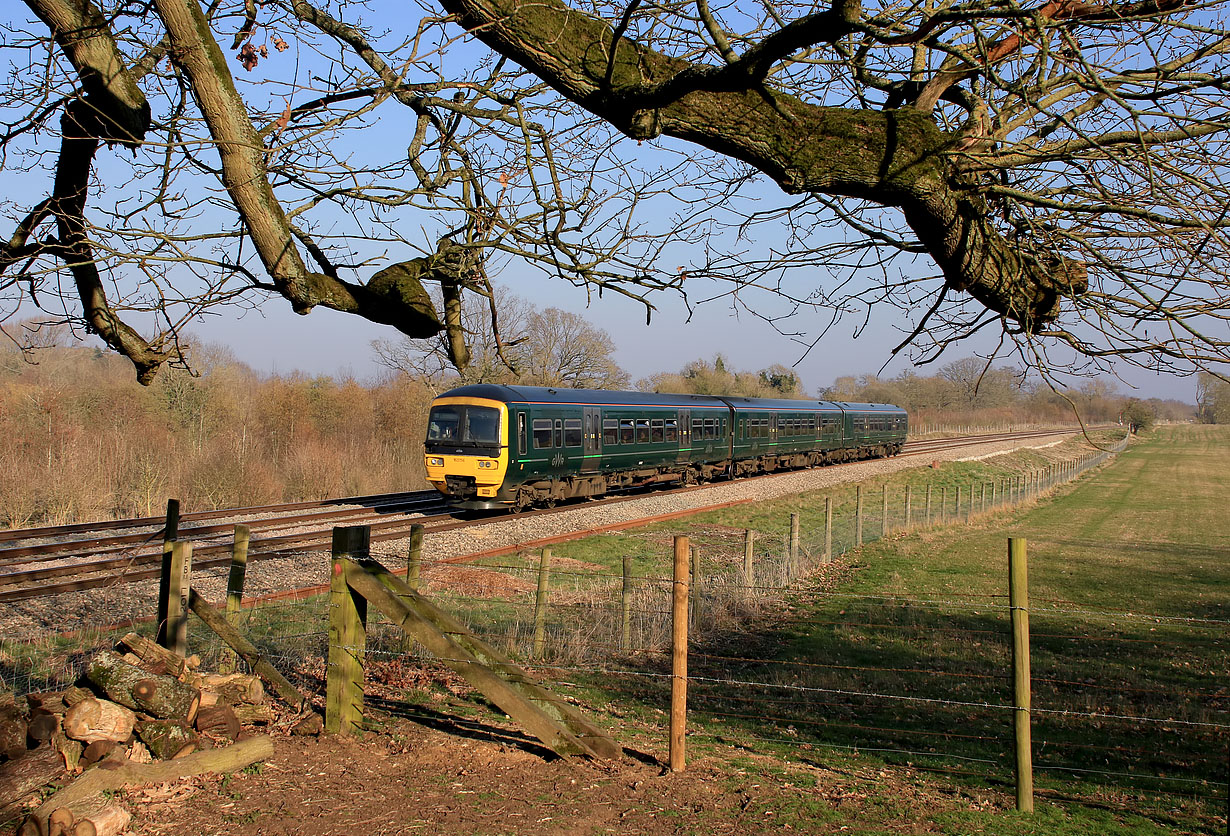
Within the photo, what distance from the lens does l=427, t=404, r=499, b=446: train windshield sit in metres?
17.6

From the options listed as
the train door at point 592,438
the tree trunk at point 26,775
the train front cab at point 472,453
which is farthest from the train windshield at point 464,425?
the tree trunk at point 26,775

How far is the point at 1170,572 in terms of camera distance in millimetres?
16969

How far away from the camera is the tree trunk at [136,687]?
467cm

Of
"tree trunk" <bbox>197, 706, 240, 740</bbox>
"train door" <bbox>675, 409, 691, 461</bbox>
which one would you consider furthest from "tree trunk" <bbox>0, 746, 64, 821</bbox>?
"train door" <bbox>675, 409, 691, 461</bbox>

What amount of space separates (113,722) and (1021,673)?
493 cm

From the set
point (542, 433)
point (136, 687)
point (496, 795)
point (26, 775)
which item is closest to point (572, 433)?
point (542, 433)

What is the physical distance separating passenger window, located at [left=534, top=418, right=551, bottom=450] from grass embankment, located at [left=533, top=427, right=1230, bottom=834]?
3132 millimetres

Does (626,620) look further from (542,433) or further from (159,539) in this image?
(542,433)

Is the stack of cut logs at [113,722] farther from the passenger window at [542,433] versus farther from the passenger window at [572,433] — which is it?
the passenger window at [572,433]

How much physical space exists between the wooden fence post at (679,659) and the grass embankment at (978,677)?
711 millimetres

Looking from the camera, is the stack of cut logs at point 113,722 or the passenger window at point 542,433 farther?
the passenger window at point 542,433

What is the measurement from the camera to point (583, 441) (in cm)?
2009

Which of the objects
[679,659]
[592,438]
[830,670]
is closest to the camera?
[679,659]

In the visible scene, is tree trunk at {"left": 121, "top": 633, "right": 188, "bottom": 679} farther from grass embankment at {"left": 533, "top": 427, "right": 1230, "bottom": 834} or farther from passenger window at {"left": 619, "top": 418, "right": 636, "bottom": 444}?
passenger window at {"left": 619, "top": 418, "right": 636, "bottom": 444}
